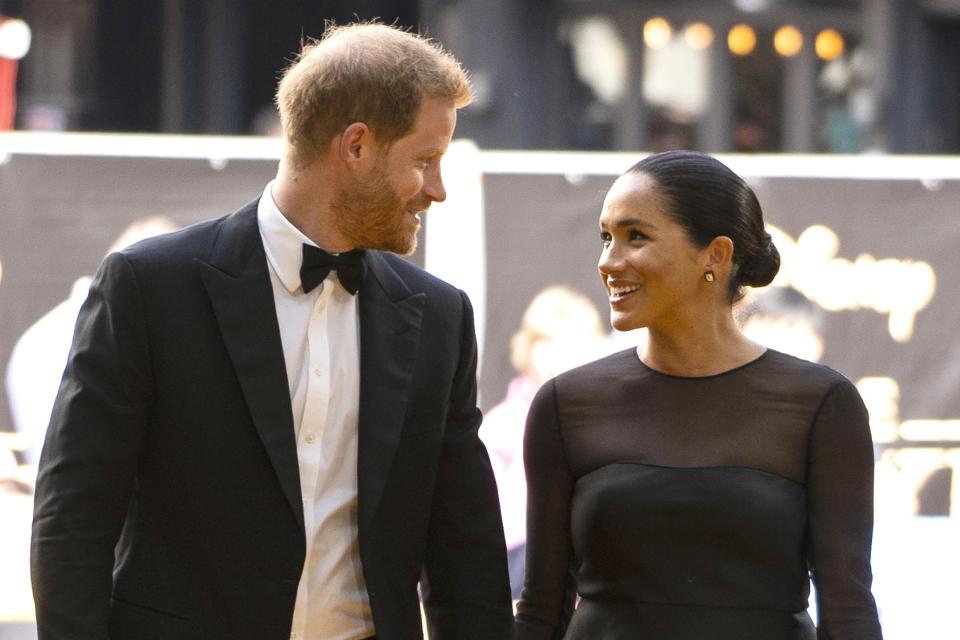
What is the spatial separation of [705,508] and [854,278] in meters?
2.20

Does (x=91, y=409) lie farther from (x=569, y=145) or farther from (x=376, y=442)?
(x=569, y=145)

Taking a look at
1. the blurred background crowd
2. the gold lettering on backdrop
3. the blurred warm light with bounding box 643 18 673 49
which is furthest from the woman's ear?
the blurred warm light with bounding box 643 18 673 49

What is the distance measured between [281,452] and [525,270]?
2182mm

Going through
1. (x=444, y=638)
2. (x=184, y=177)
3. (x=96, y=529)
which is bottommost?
(x=444, y=638)

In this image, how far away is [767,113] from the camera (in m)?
9.23

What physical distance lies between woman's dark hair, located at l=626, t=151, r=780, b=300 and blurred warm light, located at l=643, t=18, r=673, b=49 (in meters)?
5.99

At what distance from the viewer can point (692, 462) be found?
3.05 m

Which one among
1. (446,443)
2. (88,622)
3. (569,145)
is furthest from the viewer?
(569,145)

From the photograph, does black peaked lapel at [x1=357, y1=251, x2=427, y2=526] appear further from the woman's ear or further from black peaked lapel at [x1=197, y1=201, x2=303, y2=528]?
the woman's ear

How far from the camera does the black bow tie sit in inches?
114

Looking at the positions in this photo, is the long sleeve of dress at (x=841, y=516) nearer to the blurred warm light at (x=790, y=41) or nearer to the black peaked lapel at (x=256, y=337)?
the black peaked lapel at (x=256, y=337)

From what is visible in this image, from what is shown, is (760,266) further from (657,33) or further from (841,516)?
(657,33)

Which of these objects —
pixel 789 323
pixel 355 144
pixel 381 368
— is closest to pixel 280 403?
pixel 381 368

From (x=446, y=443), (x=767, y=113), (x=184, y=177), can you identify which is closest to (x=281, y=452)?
(x=446, y=443)
